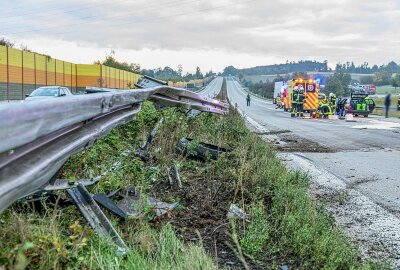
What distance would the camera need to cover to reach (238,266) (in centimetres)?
366

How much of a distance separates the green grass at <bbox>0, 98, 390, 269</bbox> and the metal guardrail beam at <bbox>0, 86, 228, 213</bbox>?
1.01 ft

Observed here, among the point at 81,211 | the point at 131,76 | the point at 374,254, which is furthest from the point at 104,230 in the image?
the point at 131,76

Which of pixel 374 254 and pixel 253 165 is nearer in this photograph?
pixel 374 254

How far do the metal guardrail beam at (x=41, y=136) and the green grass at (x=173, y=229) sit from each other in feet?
1.01

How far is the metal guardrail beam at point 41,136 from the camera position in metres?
2.43

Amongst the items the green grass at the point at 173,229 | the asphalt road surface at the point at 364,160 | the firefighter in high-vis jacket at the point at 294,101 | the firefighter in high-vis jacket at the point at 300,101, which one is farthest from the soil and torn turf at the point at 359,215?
the firefighter in high-vis jacket at the point at 300,101

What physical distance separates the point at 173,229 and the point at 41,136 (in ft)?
5.34

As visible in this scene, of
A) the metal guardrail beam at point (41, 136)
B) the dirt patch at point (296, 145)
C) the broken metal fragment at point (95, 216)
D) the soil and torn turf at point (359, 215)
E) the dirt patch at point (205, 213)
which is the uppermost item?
the metal guardrail beam at point (41, 136)

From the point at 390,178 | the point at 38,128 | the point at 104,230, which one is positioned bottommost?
the point at 390,178

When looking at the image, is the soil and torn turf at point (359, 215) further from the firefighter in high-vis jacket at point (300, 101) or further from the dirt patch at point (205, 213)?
the firefighter in high-vis jacket at point (300, 101)

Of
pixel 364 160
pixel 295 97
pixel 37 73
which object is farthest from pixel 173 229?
pixel 37 73

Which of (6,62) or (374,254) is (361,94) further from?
(374,254)

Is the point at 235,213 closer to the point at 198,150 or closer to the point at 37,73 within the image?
the point at 198,150

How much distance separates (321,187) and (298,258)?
394 cm
